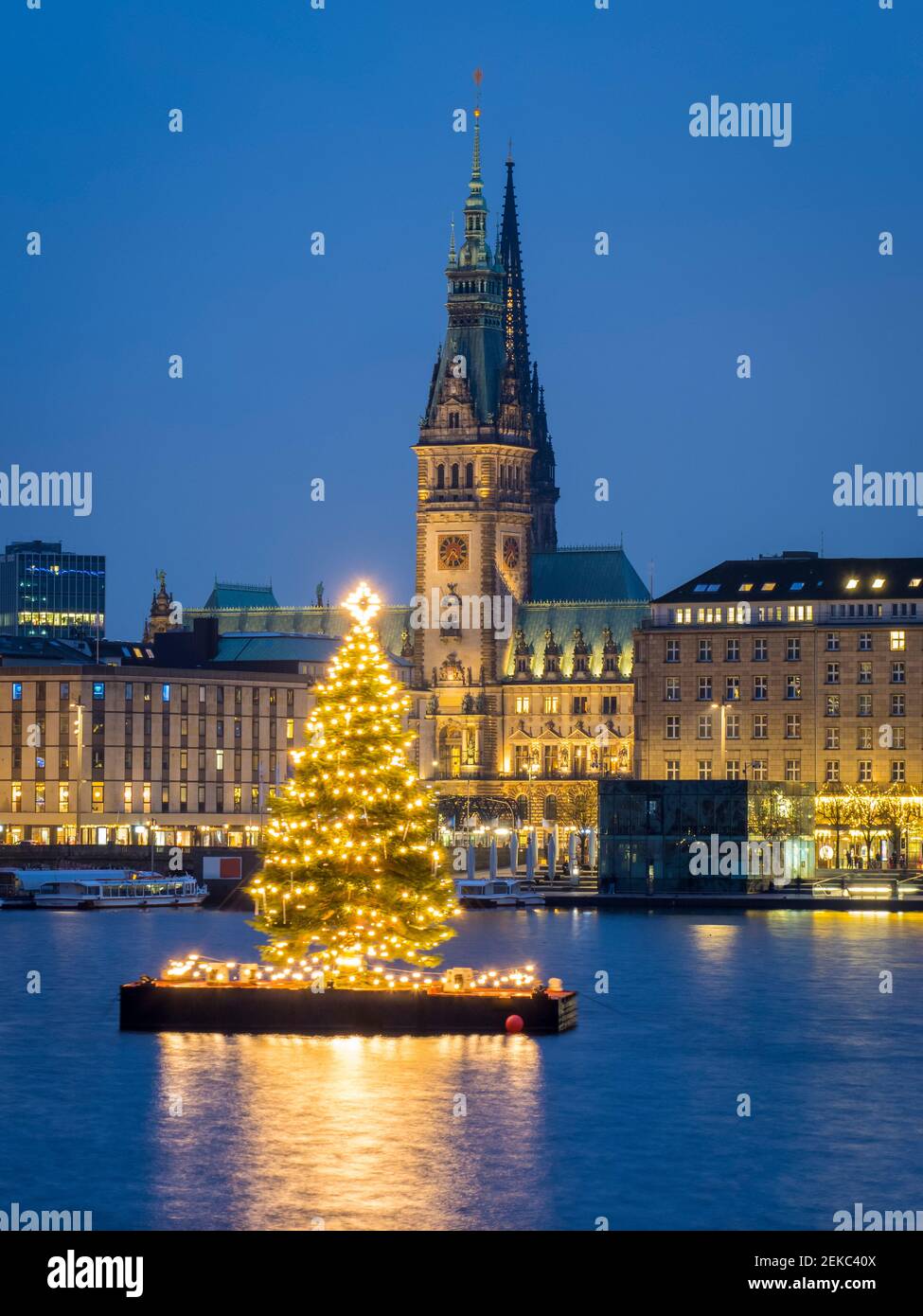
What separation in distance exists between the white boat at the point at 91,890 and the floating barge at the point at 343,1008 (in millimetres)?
95224

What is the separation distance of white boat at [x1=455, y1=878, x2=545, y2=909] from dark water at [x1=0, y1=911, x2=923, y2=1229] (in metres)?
70.9

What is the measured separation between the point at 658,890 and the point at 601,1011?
Result: 235 feet

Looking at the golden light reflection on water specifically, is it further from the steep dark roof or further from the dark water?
the steep dark roof

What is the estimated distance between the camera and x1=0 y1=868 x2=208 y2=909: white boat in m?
165

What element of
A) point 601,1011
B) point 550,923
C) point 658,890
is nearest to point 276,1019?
point 601,1011

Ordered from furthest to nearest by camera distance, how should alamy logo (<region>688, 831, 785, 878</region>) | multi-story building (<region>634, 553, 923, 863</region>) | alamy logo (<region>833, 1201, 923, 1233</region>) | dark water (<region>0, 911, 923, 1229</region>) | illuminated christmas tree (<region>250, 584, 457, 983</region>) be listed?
multi-story building (<region>634, 553, 923, 863</region>), alamy logo (<region>688, 831, 785, 878</region>), illuminated christmas tree (<region>250, 584, 457, 983</region>), dark water (<region>0, 911, 923, 1229</region>), alamy logo (<region>833, 1201, 923, 1233</region>)

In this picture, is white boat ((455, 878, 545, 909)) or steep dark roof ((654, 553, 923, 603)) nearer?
white boat ((455, 878, 545, 909))

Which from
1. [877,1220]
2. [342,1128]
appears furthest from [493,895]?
[877,1220]

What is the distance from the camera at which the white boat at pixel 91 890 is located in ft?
542
